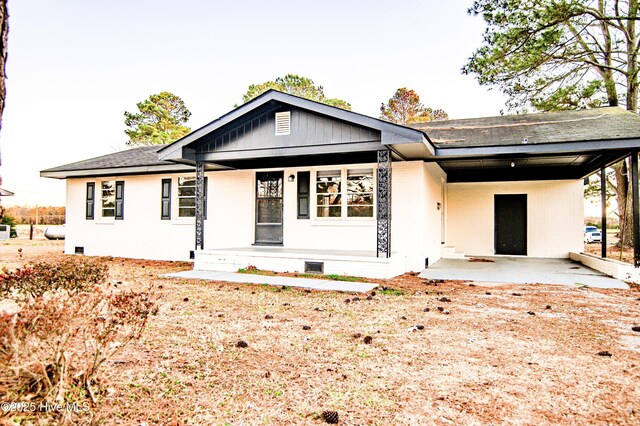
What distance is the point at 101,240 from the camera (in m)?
13.9

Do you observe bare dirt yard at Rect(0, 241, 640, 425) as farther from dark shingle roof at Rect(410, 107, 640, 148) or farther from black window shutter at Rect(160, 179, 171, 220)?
black window shutter at Rect(160, 179, 171, 220)

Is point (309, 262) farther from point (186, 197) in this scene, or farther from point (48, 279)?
point (186, 197)

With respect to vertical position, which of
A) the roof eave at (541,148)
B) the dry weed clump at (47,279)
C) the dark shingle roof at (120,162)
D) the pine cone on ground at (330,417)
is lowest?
the pine cone on ground at (330,417)

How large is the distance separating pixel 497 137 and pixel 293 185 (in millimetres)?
5281

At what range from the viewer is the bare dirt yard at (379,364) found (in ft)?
8.52

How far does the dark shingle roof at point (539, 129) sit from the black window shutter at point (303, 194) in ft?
11.3

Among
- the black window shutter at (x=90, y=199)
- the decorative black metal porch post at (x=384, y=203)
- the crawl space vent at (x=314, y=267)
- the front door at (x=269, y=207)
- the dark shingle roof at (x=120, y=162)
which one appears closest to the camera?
the decorative black metal porch post at (x=384, y=203)

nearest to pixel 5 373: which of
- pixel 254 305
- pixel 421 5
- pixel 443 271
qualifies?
pixel 254 305

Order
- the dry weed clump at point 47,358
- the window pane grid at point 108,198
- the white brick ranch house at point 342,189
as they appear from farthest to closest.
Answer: the window pane grid at point 108,198 < the white brick ranch house at point 342,189 < the dry weed clump at point 47,358

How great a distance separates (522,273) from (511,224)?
15.4 ft

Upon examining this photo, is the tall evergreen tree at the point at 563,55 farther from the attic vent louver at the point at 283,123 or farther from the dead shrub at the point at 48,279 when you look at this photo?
the dead shrub at the point at 48,279

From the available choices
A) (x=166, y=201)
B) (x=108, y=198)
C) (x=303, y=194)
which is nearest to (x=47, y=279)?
(x=303, y=194)

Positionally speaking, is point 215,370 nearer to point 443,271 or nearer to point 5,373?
point 5,373

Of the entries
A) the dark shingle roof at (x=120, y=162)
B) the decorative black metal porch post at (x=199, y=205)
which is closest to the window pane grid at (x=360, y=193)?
the decorative black metal porch post at (x=199, y=205)
